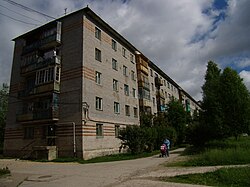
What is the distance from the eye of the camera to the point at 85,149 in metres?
21.0

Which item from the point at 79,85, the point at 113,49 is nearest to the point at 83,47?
the point at 79,85

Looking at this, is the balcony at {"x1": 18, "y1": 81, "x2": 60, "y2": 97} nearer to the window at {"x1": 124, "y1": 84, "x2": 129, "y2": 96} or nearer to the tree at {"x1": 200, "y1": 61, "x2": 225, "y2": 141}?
the window at {"x1": 124, "y1": 84, "x2": 129, "y2": 96}

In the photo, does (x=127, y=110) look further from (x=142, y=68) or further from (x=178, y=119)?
(x=178, y=119)

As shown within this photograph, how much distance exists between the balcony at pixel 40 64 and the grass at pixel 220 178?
1806 cm

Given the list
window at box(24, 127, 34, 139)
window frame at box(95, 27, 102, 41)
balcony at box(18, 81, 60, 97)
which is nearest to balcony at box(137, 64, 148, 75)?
window frame at box(95, 27, 102, 41)

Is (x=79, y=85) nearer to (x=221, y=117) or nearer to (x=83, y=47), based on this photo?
(x=83, y=47)

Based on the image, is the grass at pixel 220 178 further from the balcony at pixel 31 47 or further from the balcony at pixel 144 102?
the balcony at pixel 144 102

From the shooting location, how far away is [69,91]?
22953 millimetres

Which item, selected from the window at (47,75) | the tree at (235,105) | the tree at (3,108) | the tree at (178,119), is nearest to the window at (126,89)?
the window at (47,75)

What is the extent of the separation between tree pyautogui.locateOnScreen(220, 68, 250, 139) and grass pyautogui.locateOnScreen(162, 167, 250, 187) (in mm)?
14158

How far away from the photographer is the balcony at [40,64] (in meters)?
23.8

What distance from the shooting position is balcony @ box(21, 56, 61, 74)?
2382cm

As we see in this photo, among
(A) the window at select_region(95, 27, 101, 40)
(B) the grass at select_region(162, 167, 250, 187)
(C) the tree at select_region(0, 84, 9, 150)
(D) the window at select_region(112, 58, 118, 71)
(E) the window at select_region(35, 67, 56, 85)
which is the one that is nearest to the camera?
(B) the grass at select_region(162, 167, 250, 187)

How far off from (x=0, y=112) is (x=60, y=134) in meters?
25.6
